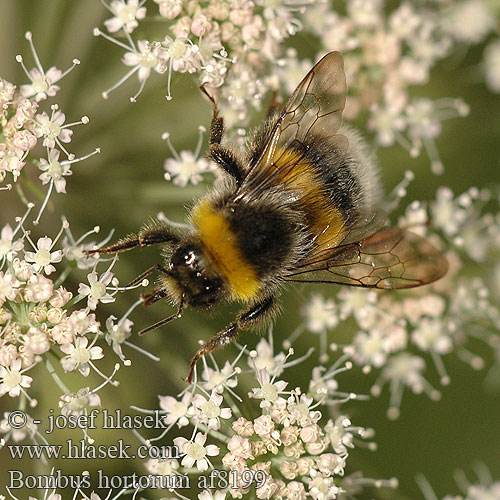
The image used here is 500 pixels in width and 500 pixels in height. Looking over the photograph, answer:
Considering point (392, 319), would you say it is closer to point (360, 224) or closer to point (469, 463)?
point (360, 224)

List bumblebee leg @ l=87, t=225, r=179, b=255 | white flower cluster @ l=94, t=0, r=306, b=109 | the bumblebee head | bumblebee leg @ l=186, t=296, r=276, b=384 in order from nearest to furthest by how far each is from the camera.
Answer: the bumblebee head → bumblebee leg @ l=87, t=225, r=179, b=255 → bumblebee leg @ l=186, t=296, r=276, b=384 → white flower cluster @ l=94, t=0, r=306, b=109

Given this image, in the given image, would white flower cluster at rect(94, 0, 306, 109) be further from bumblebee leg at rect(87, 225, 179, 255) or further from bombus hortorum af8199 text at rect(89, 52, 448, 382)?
bumblebee leg at rect(87, 225, 179, 255)


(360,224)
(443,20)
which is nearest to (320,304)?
(360,224)

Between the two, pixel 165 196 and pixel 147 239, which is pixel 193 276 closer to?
pixel 147 239

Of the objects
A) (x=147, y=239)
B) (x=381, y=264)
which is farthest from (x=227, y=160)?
(x=381, y=264)

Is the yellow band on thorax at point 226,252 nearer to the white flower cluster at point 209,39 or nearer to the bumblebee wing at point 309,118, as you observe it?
the bumblebee wing at point 309,118

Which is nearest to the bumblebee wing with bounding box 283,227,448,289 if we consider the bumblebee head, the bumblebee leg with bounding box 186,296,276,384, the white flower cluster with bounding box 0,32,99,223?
the bumblebee leg with bounding box 186,296,276,384
